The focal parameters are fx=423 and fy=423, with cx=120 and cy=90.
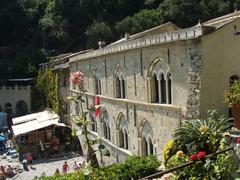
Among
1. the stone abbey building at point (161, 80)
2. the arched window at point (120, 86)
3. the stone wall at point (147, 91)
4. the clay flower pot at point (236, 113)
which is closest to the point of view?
the clay flower pot at point (236, 113)

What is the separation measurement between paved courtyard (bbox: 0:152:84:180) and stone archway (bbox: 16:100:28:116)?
2200 centimetres

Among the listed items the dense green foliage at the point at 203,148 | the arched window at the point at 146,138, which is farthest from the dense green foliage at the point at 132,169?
the arched window at the point at 146,138

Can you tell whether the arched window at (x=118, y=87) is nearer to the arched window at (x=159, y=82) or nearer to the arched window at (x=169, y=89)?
the arched window at (x=159, y=82)

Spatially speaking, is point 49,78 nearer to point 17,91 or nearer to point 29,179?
point 17,91

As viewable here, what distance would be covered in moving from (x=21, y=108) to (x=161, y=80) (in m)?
44.6

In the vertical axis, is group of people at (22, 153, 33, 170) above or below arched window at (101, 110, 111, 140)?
below

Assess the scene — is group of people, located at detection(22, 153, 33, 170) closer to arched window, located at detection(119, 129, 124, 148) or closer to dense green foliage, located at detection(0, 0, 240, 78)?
arched window, located at detection(119, 129, 124, 148)

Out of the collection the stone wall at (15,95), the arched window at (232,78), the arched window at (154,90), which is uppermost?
the arched window at (232,78)

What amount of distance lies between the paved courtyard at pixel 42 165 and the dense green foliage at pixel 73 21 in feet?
97.5

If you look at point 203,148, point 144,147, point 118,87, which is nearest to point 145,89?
point 144,147

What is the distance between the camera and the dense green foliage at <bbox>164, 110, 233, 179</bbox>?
1069 centimetres

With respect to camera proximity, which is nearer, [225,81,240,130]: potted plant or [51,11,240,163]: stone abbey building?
[225,81,240,130]: potted plant

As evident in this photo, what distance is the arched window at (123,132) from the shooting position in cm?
2558

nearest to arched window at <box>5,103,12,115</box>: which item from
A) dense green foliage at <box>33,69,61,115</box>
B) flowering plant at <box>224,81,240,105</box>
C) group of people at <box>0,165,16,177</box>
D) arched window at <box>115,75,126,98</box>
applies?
dense green foliage at <box>33,69,61,115</box>
